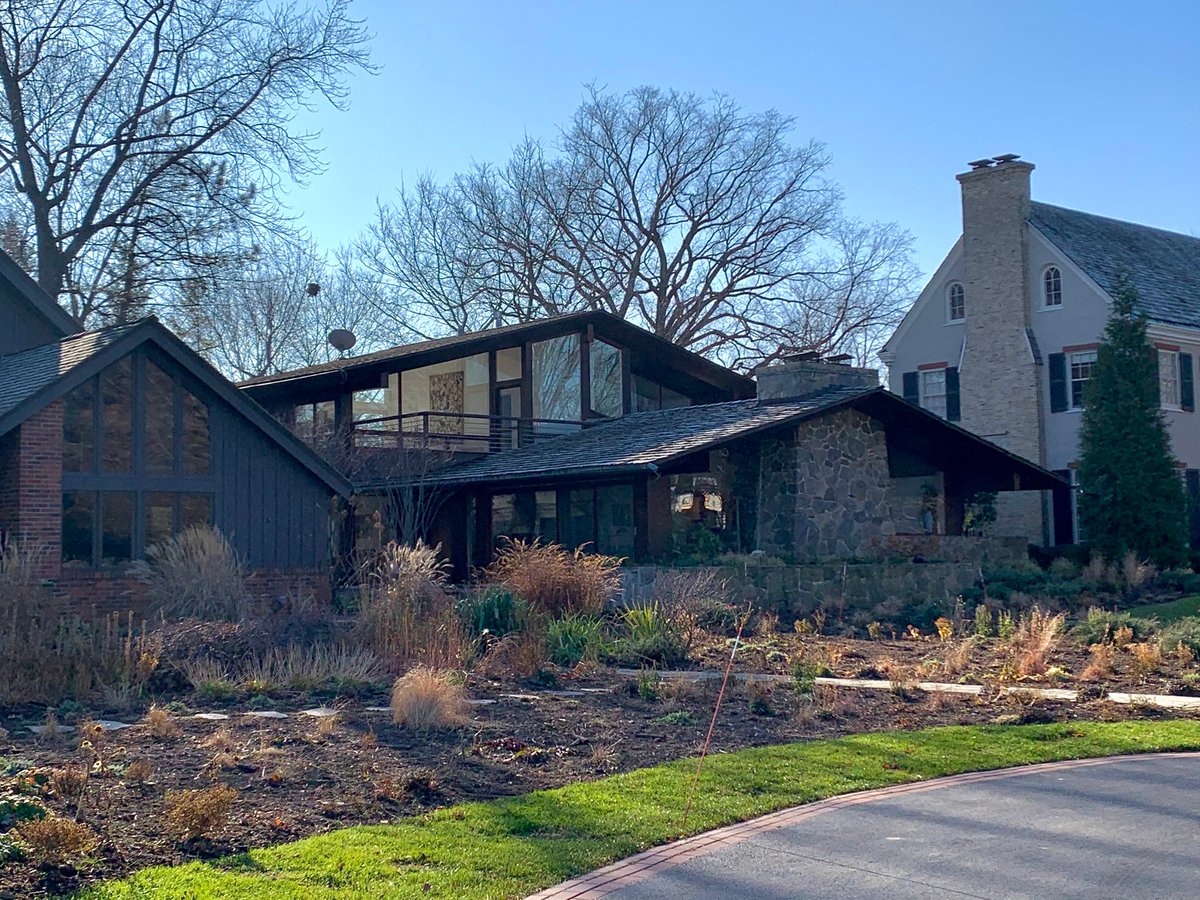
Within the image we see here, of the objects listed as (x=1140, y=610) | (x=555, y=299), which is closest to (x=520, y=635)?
(x=1140, y=610)

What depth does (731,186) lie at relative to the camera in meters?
45.2

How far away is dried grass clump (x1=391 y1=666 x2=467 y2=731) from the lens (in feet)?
33.5

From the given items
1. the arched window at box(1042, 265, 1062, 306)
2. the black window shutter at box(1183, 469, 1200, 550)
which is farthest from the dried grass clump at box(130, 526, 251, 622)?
the arched window at box(1042, 265, 1062, 306)

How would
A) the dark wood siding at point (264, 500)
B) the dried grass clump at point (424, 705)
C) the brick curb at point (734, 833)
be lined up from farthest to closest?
1. the dark wood siding at point (264, 500)
2. the dried grass clump at point (424, 705)
3. the brick curb at point (734, 833)

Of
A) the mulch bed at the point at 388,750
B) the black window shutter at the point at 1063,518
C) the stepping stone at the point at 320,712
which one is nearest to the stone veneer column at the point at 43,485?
the mulch bed at the point at 388,750

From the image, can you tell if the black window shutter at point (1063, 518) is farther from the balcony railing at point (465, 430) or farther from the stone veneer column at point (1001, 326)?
the balcony railing at point (465, 430)

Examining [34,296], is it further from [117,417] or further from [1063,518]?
[1063,518]

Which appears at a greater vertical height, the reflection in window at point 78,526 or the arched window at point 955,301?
the arched window at point 955,301

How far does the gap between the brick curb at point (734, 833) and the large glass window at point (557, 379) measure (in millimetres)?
22824

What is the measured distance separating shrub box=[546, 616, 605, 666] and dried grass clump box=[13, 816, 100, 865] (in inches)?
320

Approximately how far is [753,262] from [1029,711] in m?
34.8

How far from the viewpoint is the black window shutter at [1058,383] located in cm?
3209

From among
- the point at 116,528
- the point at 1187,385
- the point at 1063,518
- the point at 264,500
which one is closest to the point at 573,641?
the point at 264,500

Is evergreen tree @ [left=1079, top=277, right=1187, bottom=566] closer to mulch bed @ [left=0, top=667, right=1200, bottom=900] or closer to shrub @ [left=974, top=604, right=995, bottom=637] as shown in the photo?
shrub @ [left=974, top=604, right=995, bottom=637]
